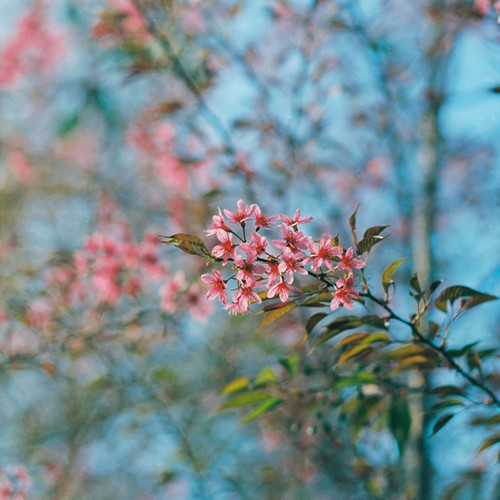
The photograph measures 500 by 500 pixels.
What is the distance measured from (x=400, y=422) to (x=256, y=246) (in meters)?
0.36

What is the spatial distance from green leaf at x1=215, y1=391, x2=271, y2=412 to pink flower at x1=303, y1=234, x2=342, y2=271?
308mm

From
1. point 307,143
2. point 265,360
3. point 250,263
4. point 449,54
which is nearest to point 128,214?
point 265,360

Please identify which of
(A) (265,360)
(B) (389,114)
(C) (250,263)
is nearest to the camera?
(C) (250,263)

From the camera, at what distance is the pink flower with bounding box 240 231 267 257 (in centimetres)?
69

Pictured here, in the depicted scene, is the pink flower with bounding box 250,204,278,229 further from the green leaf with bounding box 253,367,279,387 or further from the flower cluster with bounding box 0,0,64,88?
the flower cluster with bounding box 0,0,64,88

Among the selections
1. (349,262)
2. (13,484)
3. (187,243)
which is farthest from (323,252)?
(13,484)

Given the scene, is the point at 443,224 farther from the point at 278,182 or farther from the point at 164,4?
the point at 164,4

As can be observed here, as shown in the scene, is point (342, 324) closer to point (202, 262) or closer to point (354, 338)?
point (354, 338)

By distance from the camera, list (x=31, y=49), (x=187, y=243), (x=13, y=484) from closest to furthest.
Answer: (x=187, y=243), (x=13, y=484), (x=31, y=49)

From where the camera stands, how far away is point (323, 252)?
70 cm

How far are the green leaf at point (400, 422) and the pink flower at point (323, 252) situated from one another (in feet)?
1.02

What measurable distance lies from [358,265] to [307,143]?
4.42ft

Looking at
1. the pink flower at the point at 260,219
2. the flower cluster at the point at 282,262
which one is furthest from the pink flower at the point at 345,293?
the pink flower at the point at 260,219

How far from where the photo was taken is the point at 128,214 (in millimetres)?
3139
